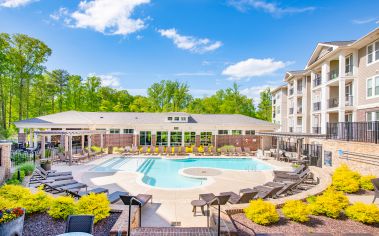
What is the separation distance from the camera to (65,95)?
46750 mm

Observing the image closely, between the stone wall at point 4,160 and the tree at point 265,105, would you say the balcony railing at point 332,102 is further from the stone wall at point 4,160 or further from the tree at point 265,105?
the tree at point 265,105

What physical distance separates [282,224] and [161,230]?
11.0ft

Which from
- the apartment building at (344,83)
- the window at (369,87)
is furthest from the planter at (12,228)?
the window at (369,87)

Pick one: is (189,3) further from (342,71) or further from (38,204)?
(38,204)

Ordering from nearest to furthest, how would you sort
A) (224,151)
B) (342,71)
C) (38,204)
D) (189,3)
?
(38,204)
(189,3)
(342,71)
(224,151)

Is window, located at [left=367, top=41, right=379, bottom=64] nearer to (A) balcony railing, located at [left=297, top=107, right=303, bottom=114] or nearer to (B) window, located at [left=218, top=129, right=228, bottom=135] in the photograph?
(A) balcony railing, located at [left=297, top=107, right=303, bottom=114]

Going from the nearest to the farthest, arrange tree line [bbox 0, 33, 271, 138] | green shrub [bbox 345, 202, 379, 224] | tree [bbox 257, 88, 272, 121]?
green shrub [bbox 345, 202, 379, 224] < tree line [bbox 0, 33, 271, 138] < tree [bbox 257, 88, 272, 121]

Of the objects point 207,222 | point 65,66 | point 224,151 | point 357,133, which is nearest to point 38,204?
point 207,222

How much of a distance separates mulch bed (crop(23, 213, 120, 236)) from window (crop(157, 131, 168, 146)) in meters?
22.4

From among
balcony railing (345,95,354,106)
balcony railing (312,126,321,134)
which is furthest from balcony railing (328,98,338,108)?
balcony railing (312,126,321,134)

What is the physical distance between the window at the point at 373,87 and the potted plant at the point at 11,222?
2237 cm

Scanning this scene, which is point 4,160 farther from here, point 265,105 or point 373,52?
point 265,105

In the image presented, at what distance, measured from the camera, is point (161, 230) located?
568 centimetres

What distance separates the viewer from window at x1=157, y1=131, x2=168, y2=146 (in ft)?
94.5
